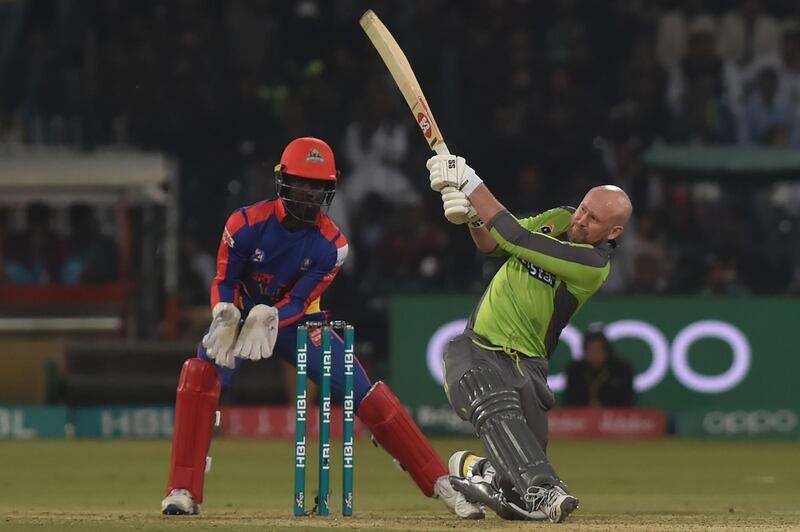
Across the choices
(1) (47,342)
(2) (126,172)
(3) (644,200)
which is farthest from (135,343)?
(3) (644,200)

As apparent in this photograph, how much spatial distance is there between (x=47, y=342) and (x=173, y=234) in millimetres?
2012

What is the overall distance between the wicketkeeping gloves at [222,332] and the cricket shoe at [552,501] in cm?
153

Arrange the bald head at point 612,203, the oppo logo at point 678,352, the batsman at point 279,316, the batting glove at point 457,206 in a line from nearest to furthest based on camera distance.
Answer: the batting glove at point 457,206 < the bald head at point 612,203 < the batsman at point 279,316 < the oppo logo at point 678,352

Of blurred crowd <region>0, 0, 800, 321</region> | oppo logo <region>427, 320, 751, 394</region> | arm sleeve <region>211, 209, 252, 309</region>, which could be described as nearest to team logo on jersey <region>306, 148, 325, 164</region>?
arm sleeve <region>211, 209, 252, 309</region>

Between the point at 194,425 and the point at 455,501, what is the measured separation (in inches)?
49.7

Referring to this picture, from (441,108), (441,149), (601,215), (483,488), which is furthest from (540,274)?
(441,108)

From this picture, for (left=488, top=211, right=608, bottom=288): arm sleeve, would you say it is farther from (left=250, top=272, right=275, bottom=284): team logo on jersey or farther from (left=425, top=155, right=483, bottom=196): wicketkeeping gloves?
(left=250, top=272, right=275, bottom=284): team logo on jersey

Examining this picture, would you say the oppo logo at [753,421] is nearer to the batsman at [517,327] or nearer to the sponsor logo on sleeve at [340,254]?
the batsman at [517,327]

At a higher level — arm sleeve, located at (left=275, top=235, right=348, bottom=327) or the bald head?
the bald head

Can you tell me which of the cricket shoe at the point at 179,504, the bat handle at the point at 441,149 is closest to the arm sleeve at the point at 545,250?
the bat handle at the point at 441,149

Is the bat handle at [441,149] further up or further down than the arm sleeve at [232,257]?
further up

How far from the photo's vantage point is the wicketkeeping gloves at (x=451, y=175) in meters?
7.87

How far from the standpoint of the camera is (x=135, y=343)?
15227mm

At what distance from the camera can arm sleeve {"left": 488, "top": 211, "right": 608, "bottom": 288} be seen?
7.87 meters
